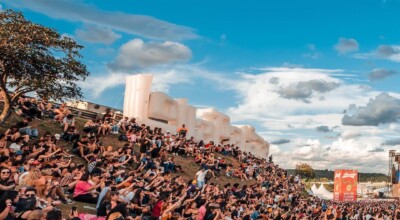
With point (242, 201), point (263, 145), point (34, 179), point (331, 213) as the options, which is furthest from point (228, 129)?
point (34, 179)

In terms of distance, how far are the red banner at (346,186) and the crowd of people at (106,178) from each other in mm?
23588

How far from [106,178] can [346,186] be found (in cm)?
4357

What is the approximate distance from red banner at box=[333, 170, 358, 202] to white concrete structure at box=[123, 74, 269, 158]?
13.5m

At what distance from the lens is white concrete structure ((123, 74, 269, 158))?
37684 millimetres

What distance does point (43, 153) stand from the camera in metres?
15.7

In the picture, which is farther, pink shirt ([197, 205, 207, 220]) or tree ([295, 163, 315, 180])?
tree ([295, 163, 315, 180])

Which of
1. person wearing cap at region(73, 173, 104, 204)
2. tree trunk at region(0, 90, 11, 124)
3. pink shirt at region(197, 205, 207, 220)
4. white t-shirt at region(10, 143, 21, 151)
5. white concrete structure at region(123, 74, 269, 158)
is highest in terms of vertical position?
white concrete structure at region(123, 74, 269, 158)

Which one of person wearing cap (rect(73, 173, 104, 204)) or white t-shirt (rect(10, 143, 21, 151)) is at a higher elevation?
white t-shirt (rect(10, 143, 21, 151))

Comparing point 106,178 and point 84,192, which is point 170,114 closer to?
point 106,178

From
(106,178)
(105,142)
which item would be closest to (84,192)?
(106,178)

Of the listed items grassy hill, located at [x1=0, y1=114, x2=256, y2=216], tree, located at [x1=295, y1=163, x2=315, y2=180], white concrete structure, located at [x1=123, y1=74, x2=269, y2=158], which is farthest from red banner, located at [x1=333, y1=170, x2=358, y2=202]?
tree, located at [x1=295, y1=163, x2=315, y2=180]

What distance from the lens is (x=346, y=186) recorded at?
51906 mm

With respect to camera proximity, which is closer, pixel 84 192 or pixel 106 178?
pixel 84 192

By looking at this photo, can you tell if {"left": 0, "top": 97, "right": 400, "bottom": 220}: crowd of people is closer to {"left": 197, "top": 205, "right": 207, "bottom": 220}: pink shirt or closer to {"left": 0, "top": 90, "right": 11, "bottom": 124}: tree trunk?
{"left": 197, "top": 205, "right": 207, "bottom": 220}: pink shirt
